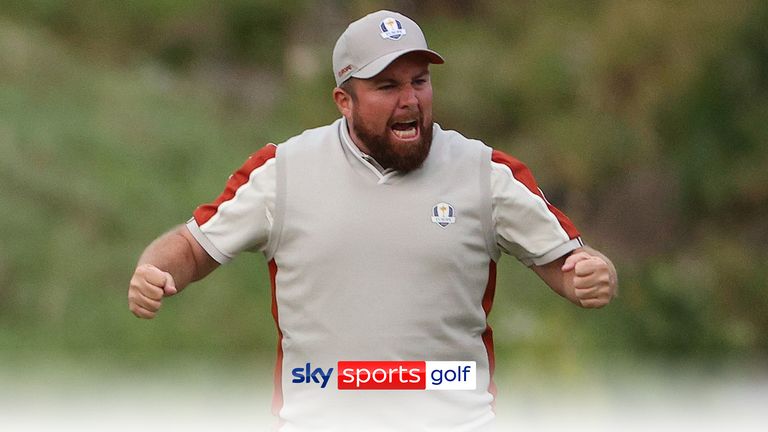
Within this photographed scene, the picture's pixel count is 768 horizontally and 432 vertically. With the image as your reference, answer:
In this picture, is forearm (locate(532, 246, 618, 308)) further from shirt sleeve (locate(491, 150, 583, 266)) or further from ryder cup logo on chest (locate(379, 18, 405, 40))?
ryder cup logo on chest (locate(379, 18, 405, 40))

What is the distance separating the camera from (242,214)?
3.25 metres

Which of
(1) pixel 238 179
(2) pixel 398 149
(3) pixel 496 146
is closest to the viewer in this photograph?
(2) pixel 398 149

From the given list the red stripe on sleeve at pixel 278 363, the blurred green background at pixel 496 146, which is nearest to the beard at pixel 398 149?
the red stripe on sleeve at pixel 278 363

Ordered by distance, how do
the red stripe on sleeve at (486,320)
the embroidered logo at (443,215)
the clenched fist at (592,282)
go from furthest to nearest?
1. the red stripe on sleeve at (486,320)
2. the embroidered logo at (443,215)
3. the clenched fist at (592,282)

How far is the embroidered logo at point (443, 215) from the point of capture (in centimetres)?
317

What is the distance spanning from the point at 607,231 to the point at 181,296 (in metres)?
2.24

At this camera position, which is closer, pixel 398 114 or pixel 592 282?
pixel 592 282

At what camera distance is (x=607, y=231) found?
7719 millimetres

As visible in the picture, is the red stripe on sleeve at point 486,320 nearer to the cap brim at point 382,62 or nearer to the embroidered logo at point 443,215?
the embroidered logo at point 443,215

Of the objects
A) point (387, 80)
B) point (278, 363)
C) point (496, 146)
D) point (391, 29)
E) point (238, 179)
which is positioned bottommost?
point (278, 363)

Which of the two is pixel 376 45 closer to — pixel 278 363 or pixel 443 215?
pixel 443 215

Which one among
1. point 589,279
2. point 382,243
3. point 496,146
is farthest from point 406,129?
point 496,146

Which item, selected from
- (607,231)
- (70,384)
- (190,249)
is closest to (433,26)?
(607,231)

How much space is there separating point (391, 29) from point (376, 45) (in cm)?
6
